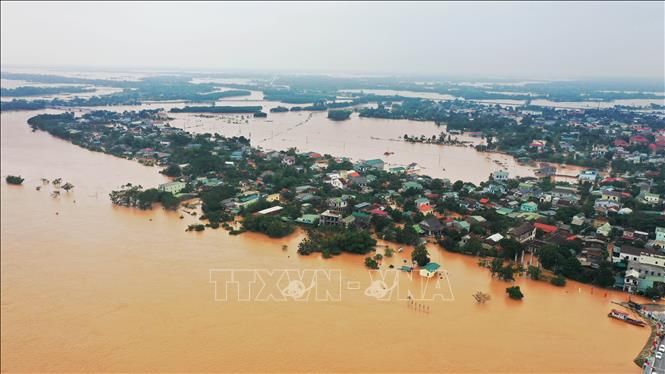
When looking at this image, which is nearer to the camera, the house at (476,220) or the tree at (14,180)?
the house at (476,220)

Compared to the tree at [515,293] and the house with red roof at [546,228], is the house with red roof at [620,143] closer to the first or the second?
the house with red roof at [546,228]

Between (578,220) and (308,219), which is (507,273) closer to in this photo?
(578,220)

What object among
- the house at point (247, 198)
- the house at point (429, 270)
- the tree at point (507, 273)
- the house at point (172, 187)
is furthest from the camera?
the house at point (172, 187)

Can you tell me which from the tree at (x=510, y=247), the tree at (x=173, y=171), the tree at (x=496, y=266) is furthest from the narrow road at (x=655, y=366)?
the tree at (x=173, y=171)

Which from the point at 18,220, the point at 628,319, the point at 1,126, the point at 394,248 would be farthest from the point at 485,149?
the point at 1,126

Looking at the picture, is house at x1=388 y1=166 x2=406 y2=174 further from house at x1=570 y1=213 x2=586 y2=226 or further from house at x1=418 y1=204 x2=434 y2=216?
house at x1=570 y1=213 x2=586 y2=226

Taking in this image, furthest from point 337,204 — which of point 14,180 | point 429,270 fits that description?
point 14,180
